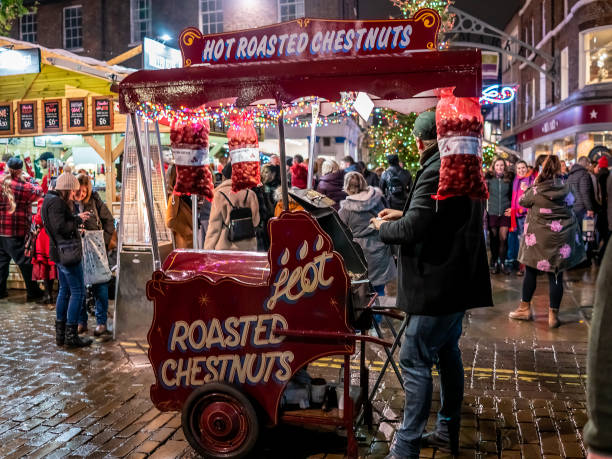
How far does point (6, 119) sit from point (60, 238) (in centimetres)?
730

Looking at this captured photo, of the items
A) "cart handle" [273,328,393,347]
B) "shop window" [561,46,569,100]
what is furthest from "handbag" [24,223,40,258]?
"shop window" [561,46,569,100]

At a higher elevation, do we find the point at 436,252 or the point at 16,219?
the point at 16,219

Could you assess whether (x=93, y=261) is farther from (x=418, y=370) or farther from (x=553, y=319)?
(x=553, y=319)

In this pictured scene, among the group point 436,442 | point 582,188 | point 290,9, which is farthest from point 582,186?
point 290,9

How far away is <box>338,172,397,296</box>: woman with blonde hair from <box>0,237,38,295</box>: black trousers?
212 inches

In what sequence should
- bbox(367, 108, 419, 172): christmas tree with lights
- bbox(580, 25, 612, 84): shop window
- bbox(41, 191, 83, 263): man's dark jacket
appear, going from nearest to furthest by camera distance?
1. bbox(41, 191, 83, 263): man's dark jacket
2. bbox(367, 108, 419, 172): christmas tree with lights
3. bbox(580, 25, 612, 84): shop window

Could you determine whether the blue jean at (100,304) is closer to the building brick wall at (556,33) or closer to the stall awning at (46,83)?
the stall awning at (46,83)

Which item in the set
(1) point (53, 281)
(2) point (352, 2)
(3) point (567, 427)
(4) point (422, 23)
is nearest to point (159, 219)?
(1) point (53, 281)

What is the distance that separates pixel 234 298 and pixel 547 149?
28814mm

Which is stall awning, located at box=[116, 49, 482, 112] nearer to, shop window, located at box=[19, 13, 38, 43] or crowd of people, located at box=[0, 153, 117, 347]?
crowd of people, located at box=[0, 153, 117, 347]

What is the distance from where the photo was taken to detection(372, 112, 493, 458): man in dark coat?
3.61 m

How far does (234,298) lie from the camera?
3889 millimetres

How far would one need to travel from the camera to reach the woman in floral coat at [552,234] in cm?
713

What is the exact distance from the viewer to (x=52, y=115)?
11.8 meters
